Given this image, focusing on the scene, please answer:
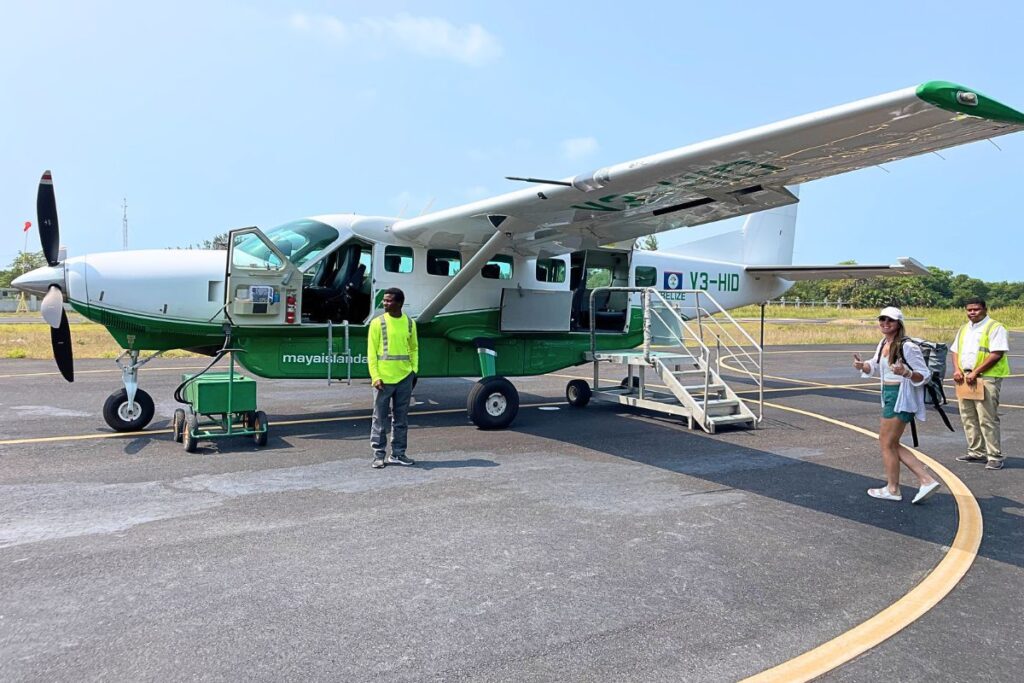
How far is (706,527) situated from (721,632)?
1677mm

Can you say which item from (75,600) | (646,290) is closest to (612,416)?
(646,290)

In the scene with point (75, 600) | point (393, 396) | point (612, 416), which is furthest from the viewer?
point (612, 416)

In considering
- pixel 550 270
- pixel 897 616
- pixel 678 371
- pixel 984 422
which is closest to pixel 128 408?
pixel 550 270

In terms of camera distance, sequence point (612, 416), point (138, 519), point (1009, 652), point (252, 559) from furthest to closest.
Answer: point (612, 416), point (138, 519), point (252, 559), point (1009, 652)

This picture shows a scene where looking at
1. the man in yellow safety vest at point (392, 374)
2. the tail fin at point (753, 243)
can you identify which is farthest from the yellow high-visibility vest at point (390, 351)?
the tail fin at point (753, 243)

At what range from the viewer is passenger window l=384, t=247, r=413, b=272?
9.88 meters

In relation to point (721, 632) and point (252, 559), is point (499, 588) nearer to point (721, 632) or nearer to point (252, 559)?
point (721, 632)

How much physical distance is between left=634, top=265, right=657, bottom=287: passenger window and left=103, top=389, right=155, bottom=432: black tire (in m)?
8.09

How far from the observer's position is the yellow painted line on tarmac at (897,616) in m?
3.12

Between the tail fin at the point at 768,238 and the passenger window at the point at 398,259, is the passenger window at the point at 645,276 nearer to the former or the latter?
the tail fin at the point at 768,238

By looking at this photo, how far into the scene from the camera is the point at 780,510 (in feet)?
18.4

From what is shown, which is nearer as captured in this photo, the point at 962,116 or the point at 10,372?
the point at 962,116

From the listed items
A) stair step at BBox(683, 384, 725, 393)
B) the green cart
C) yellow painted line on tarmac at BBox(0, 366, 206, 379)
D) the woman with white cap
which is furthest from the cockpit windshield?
yellow painted line on tarmac at BBox(0, 366, 206, 379)

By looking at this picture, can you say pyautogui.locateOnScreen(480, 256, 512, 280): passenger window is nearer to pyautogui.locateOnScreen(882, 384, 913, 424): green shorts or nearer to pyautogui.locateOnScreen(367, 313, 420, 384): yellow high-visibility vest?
pyautogui.locateOnScreen(367, 313, 420, 384): yellow high-visibility vest
